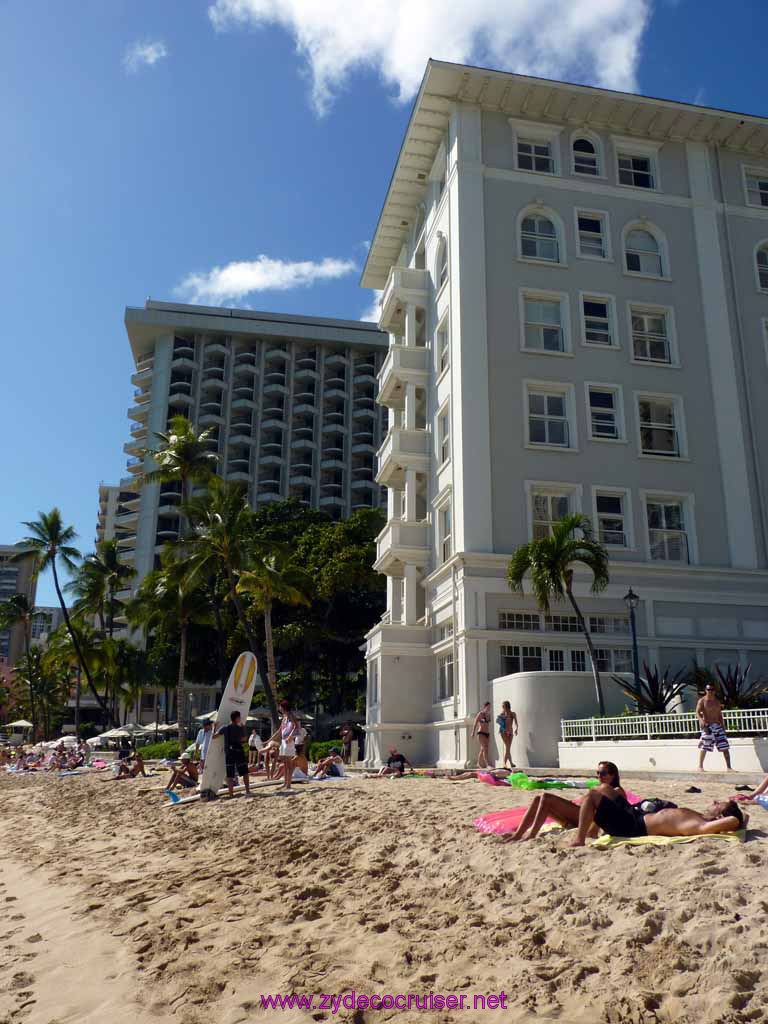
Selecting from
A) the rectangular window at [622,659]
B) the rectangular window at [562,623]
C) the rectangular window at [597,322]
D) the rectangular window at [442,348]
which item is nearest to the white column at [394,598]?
the rectangular window at [442,348]

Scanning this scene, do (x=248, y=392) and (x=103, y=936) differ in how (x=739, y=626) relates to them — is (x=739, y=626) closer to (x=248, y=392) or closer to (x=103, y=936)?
(x=103, y=936)

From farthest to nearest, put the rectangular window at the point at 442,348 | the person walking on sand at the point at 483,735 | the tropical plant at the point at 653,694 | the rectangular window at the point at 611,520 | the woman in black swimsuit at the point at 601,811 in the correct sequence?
the rectangular window at the point at 442,348 < the rectangular window at the point at 611,520 < the person walking on sand at the point at 483,735 < the tropical plant at the point at 653,694 < the woman in black swimsuit at the point at 601,811

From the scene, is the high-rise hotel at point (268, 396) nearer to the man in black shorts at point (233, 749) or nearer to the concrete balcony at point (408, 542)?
the concrete balcony at point (408, 542)

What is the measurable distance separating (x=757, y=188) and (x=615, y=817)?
31.7 metres

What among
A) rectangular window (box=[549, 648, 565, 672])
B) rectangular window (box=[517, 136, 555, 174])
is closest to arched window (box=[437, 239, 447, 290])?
rectangular window (box=[517, 136, 555, 174])

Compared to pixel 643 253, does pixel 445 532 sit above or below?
below

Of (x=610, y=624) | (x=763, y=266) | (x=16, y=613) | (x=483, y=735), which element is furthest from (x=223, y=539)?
(x=16, y=613)

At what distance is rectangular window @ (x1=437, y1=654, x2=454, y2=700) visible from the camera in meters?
27.1

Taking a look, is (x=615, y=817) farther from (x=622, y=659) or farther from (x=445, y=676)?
(x=445, y=676)

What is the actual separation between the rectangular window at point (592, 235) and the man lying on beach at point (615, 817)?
25.6m

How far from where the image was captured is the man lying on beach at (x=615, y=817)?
7.51m

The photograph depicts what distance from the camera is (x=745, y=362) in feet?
99.1

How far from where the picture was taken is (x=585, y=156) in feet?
105

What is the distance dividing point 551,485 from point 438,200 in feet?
42.6
